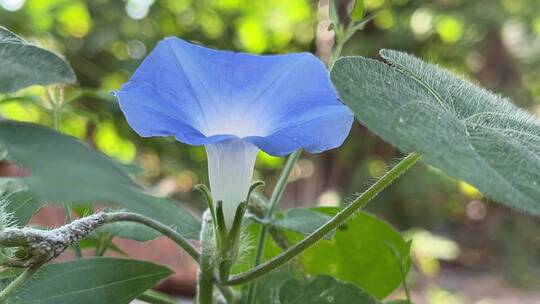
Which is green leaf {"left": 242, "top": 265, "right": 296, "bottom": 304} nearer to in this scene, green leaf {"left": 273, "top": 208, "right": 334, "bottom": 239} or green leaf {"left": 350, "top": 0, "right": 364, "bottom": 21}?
green leaf {"left": 273, "top": 208, "right": 334, "bottom": 239}

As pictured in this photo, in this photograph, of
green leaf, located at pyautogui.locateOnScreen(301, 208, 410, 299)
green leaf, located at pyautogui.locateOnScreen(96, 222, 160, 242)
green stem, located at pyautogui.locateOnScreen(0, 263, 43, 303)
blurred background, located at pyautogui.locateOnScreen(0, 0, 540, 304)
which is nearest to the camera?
green stem, located at pyautogui.locateOnScreen(0, 263, 43, 303)

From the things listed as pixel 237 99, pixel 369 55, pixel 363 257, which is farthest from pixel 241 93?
pixel 369 55

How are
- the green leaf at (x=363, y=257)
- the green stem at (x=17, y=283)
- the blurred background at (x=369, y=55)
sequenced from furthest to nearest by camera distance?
the blurred background at (x=369, y=55) < the green leaf at (x=363, y=257) < the green stem at (x=17, y=283)

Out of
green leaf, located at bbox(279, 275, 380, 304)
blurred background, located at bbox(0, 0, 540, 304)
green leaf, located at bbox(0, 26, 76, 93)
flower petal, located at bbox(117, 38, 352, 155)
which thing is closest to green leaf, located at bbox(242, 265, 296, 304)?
green leaf, located at bbox(279, 275, 380, 304)

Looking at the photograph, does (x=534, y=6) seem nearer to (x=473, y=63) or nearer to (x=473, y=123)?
(x=473, y=63)

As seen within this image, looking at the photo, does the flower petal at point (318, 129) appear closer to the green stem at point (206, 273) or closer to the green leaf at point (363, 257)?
the green stem at point (206, 273)

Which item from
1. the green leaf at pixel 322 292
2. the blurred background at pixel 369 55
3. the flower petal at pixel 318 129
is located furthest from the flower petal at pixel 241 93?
the blurred background at pixel 369 55
